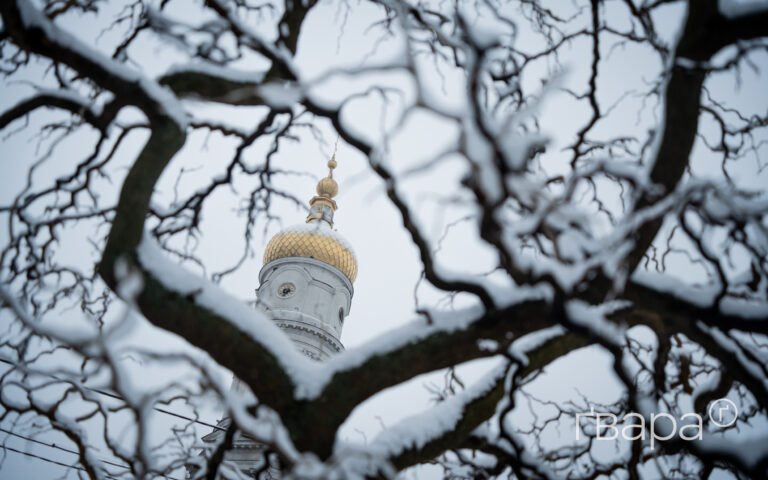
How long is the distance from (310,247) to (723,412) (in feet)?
61.3

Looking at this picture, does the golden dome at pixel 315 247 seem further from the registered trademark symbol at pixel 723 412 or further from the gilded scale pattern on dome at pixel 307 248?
the registered trademark symbol at pixel 723 412

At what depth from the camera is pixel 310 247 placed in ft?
74.2

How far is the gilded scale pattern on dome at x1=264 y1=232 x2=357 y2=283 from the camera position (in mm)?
22547

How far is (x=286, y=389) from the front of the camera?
→ 3139 millimetres

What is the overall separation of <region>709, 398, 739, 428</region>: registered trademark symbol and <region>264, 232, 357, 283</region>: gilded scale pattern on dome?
18223 mm

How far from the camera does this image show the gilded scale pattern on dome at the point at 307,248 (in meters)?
22.5

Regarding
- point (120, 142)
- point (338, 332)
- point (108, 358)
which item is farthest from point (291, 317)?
point (108, 358)

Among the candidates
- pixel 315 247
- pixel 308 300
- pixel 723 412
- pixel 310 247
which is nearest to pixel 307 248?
pixel 310 247

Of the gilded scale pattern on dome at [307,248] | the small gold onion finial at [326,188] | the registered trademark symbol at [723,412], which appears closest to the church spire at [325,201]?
the small gold onion finial at [326,188]

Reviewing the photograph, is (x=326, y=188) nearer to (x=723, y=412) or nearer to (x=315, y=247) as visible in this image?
(x=315, y=247)

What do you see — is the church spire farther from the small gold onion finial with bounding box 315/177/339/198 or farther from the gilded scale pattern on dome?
the gilded scale pattern on dome

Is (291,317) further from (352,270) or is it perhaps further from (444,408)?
(444,408)

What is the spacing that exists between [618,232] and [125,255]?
2892 mm

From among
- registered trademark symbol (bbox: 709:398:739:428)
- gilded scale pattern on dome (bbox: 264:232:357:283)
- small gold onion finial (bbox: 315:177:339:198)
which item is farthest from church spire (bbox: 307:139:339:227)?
registered trademark symbol (bbox: 709:398:739:428)
